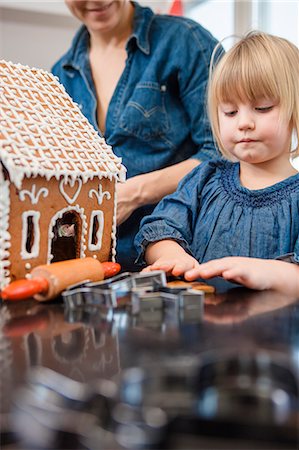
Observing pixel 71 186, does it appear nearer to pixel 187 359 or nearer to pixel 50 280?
pixel 50 280

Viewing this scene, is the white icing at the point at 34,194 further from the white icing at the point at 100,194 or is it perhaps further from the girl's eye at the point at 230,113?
the girl's eye at the point at 230,113

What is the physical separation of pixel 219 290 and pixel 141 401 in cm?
47

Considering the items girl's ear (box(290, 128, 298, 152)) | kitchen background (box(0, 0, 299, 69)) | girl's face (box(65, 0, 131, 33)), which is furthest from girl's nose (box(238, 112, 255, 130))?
kitchen background (box(0, 0, 299, 69))

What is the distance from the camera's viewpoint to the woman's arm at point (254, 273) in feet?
2.80

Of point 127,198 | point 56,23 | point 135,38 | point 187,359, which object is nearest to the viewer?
point 187,359

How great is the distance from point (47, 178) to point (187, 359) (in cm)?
43

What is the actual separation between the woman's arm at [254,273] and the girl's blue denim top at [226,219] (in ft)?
0.39

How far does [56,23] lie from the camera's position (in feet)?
9.98

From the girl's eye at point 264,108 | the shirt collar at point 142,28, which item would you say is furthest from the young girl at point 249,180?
the shirt collar at point 142,28

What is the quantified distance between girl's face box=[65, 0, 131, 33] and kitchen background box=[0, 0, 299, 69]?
4.40ft

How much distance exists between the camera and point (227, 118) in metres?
1.13

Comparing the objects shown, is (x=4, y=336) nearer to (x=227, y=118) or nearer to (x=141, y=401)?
(x=141, y=401)

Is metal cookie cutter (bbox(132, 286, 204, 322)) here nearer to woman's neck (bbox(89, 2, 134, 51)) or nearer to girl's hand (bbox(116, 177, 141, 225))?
girl's hand (bbox(116, 177, 141, 225))

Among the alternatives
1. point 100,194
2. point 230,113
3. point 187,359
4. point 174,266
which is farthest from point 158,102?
point 187,359
